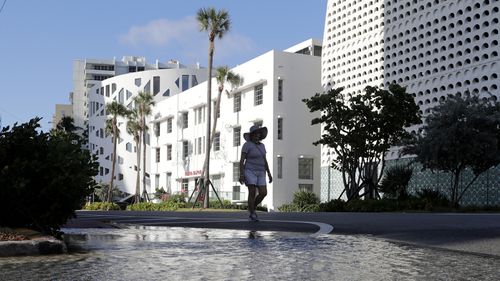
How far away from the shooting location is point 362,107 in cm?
2727

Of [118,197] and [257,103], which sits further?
[118,197]

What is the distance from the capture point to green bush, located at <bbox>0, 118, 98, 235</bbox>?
23.4ft

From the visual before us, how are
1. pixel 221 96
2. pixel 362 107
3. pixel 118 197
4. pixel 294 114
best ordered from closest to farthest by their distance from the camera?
pixel 362 107, pixel 294 114, pixel 221 96, pixel 118 197

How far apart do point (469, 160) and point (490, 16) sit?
8.15 metres

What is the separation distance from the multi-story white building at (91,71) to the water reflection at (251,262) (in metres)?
140

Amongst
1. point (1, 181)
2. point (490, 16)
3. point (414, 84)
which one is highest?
point (490, 16)

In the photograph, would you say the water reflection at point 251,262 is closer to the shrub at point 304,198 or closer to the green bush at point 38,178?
the green bush at point 38,178

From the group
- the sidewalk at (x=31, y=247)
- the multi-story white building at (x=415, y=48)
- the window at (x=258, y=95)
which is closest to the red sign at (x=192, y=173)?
the window at (x=258, y=95)

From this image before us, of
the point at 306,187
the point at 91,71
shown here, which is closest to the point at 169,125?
the point at 306,187

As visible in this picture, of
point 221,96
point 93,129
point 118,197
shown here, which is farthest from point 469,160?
point 93,129

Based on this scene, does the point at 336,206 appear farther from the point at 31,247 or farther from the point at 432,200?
the point at 31,247

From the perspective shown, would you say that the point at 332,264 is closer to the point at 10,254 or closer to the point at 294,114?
the point at 10,254

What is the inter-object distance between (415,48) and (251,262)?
29.9m

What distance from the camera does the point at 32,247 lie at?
617 cm
